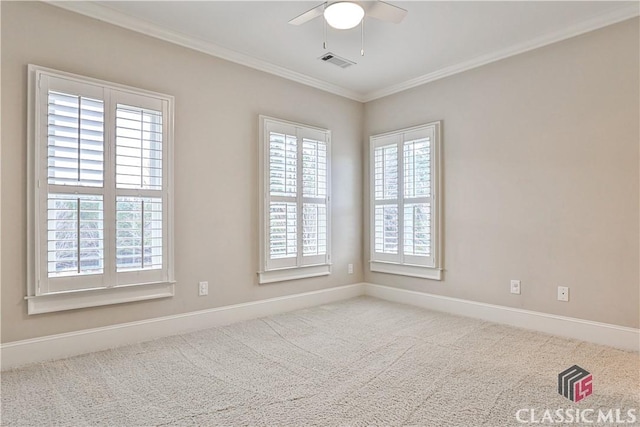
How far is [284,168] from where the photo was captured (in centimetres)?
412

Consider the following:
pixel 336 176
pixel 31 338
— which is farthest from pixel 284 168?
pixel 31 338

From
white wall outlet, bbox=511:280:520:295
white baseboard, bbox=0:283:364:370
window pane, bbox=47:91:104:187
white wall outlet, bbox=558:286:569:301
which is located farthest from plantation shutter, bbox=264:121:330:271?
white wall outlet, bbox=558:286:569:301

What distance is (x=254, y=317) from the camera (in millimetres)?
3861

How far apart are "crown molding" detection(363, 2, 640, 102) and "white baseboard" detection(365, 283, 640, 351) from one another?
2444 millimetres

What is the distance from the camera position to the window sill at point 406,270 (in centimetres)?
420

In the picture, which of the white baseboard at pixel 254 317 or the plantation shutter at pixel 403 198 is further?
the plantation shutter at pixel 403 198

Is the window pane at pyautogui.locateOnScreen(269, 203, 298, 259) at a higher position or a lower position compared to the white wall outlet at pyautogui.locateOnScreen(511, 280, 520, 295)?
higher

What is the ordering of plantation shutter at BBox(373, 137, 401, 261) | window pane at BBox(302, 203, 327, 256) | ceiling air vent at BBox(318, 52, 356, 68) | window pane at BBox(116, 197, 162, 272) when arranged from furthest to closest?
plantation shutter at BBox(373, 137, 401, 261) < window pane at BBox(302, 203, 327, 256) < ceiling air vent at BBox(318, 52, 356, 68) < window pane at BBox(116, 197, 162, 272)

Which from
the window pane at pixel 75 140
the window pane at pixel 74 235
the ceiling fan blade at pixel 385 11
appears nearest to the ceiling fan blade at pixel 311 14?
the ceiling fan blade at pixel 385 11

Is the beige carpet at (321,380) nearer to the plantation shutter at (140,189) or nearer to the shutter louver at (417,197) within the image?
the plantation shutter at (140,189)

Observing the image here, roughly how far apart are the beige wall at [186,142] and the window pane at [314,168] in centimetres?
20

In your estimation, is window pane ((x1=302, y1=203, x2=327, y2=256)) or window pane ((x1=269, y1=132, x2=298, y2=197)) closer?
window pane ((x1=269, y1=132, x2=298, y2=197))

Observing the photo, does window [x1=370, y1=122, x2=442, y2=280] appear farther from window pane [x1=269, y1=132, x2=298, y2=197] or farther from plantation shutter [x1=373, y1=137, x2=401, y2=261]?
window pane [x1=269, y1=132, x2=298, y2=197]

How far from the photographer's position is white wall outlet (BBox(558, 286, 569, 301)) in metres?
3.26
